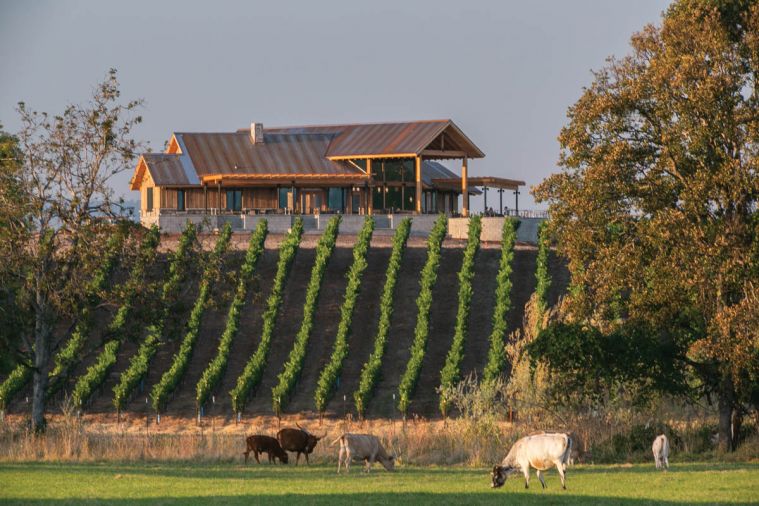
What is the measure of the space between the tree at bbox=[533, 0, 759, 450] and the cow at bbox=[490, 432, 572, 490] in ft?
29.6

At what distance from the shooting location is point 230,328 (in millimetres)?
57719

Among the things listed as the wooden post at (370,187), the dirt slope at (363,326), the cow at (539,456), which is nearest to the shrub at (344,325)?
the dirt slope at (363,326)

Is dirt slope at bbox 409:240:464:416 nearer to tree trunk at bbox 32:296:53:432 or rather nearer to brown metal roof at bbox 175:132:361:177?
brown metal roof at bbox 175:132:361:177

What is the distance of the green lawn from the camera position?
22438mm

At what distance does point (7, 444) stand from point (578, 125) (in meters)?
17.2

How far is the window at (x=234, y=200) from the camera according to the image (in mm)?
83812

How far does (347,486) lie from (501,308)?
1383 inches

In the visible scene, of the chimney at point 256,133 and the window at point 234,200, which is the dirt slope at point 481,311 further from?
the chimney at point 256,133

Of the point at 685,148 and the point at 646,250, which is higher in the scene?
the point at 685,148

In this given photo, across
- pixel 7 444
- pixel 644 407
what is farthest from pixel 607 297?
pixel 7 444

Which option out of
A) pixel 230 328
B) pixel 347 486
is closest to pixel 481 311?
pixel 230 328

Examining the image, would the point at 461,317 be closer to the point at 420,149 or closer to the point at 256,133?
the point at 420,149

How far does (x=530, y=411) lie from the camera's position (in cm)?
3838

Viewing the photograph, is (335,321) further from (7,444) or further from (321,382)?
(7,444)
